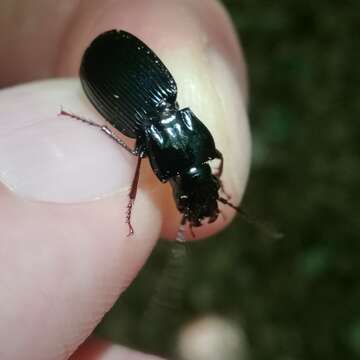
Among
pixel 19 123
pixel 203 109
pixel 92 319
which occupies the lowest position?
pixel 92 319

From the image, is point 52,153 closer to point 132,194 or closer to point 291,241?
point 132,194

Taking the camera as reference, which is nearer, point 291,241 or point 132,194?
point 132,194

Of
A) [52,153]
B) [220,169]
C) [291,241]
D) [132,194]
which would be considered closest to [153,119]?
[220,169]

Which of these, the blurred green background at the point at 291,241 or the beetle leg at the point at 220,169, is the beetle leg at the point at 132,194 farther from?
the blurred green background at the point at 291,241

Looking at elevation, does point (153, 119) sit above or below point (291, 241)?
above

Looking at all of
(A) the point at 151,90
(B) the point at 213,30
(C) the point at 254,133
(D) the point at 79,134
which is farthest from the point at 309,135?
(D) the point at 79,134

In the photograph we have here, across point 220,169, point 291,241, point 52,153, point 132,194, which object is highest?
point 52,153

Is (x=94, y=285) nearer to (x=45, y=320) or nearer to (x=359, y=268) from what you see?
(x=45, y=320)

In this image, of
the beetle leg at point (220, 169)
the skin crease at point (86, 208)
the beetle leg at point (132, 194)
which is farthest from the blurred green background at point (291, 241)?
the beetle leg at point (132, 194)
